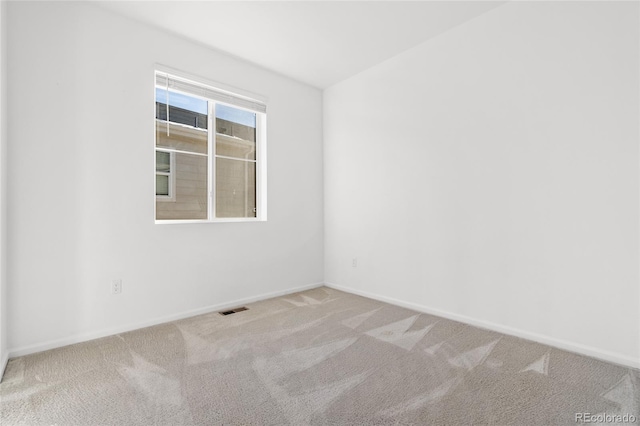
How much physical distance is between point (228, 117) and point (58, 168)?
5.52ft

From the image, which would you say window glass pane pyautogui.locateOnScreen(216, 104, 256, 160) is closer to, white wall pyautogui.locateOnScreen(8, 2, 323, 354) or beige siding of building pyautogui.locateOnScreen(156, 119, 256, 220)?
beige siding of building pyautogui.locateOnScreen(156, 119, 256, 220)

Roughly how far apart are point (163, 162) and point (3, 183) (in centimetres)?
115

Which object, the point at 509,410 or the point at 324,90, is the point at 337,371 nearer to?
the point at 509,410

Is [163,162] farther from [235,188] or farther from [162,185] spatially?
[235,188]

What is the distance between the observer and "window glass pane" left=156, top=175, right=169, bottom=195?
117 inches

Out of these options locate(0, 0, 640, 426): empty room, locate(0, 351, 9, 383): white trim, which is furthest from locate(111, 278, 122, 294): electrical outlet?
locate(0, 351, 9, 383): white trim

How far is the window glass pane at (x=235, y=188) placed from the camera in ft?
11.4

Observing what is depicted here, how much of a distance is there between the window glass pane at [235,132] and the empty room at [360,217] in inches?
1.0

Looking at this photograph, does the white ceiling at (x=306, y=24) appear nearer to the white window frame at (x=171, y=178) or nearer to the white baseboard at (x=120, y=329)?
the white window frame at (x=171, y=178)

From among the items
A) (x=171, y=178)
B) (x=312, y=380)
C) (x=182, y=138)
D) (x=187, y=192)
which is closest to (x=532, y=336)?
(x=312, y=380)

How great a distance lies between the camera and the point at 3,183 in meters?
2.10

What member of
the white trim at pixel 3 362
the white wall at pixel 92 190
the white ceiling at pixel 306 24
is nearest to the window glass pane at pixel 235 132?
the white wall at pixel 92 190

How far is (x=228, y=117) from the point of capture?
140 inches

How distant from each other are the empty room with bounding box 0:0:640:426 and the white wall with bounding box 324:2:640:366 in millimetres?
16
